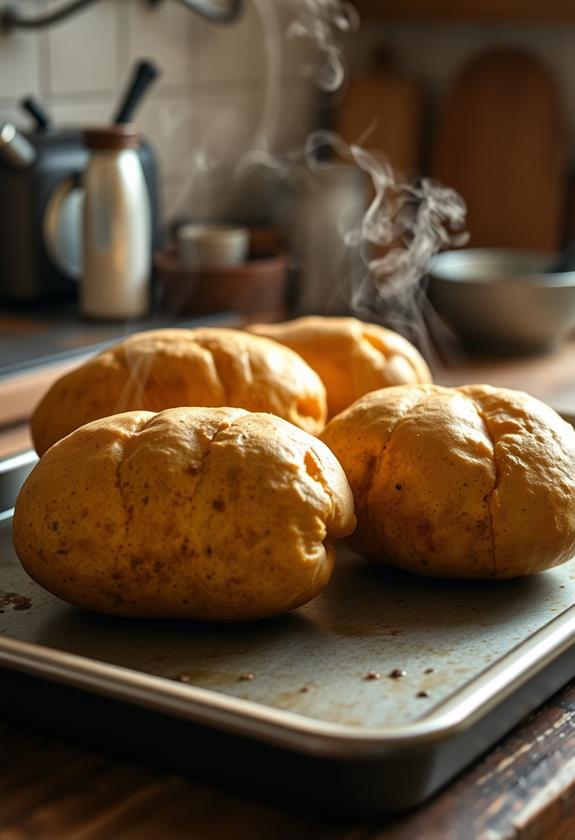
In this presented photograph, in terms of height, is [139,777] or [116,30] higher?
[116,30]

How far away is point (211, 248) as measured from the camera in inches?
66.9

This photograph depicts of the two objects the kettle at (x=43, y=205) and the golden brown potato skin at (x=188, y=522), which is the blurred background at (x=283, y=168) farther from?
the golden brown potato skin at (x=188, y=522)

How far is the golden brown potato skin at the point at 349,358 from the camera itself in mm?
919

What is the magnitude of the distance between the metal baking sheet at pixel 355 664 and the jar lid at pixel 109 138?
91 cm

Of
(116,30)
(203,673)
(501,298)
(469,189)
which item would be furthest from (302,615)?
(469,189)

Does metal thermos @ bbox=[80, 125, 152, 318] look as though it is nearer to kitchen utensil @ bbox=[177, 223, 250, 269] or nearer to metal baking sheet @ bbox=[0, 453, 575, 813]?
kitchen utensil @ bbox=[177, 223, 250, 269]

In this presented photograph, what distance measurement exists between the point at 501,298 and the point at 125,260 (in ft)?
1.65

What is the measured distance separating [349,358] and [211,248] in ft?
2.68

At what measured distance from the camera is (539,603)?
0.69m

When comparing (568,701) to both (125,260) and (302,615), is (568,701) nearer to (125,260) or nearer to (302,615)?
(302,615)

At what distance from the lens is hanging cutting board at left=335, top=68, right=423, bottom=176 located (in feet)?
7.38

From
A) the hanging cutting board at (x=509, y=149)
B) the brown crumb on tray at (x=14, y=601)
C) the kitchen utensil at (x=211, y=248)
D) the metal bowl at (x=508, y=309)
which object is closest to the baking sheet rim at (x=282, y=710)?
the brown crumb on tray at (x=14, y=601)

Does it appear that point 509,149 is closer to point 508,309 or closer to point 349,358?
point 508,309

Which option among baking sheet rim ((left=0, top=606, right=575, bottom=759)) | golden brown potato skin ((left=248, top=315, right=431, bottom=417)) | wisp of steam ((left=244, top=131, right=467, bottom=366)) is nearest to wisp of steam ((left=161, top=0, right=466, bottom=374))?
wisp of steam ((left=244, top=131, right=467, bottom=366))
